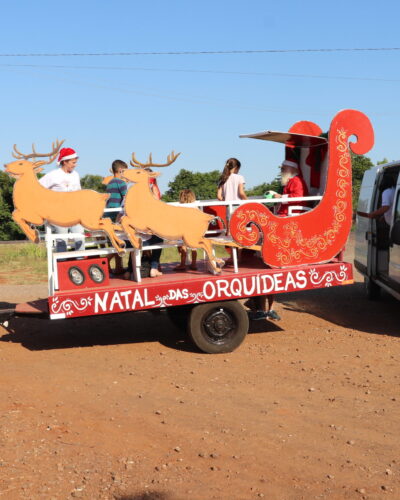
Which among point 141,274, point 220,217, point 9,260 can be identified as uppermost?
point 220,217

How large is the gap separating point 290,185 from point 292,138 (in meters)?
0.59

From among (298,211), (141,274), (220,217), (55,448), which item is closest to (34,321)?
(141,274)

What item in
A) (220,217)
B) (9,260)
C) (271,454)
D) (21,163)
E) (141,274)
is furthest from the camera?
(9,260)

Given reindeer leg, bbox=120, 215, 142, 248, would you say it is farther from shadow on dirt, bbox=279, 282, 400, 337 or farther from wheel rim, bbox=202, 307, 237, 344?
shadow on dirt, bbox=279, 282, 400, 337

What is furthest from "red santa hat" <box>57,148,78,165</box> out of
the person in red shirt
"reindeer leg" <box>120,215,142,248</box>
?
the person in red shirt

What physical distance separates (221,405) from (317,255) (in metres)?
2.75

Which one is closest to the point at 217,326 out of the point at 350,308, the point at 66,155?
the point at 66,155

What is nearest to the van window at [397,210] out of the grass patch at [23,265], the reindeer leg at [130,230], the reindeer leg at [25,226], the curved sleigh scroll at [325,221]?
the curved sleigh scroll at [325,221]

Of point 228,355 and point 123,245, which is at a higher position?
point 123,245

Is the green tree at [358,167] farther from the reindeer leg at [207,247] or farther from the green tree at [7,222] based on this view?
the reindeer leg at [207,247]

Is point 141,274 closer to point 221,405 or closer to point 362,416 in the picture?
point 221,405

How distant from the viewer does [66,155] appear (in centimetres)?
808

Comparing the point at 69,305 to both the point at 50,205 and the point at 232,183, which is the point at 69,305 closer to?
the point at 50,205

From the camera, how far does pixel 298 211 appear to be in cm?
849
